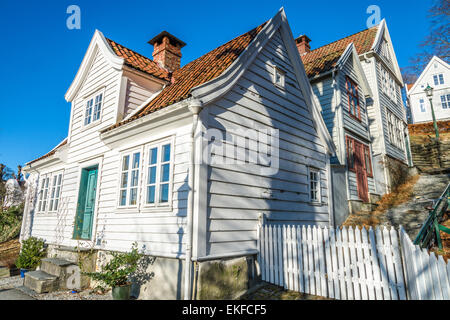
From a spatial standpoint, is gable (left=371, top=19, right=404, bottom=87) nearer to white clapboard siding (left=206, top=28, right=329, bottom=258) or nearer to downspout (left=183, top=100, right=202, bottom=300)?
white clapboard siding (left=206, top=28, right=329, bottom=258)

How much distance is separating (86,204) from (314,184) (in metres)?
7.75

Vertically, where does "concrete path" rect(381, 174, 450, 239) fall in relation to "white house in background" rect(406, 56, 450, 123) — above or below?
below

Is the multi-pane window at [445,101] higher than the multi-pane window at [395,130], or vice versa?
the multi-pane window at [445,101]

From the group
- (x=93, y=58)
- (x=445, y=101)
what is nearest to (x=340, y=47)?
(x=93, y=58)

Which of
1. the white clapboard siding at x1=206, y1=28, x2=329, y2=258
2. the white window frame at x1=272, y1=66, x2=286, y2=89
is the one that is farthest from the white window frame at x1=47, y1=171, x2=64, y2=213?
the white window frame at x1=272, y1=66, x2=286, y2=89

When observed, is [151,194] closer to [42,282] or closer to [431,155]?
[42,282]

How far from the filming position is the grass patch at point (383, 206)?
10214 millimetres

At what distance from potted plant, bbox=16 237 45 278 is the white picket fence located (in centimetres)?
838

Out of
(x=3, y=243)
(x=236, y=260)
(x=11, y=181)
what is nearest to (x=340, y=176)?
(x=236, y=260)

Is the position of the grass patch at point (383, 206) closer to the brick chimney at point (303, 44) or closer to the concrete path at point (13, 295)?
the concrete path at point (13, 295)

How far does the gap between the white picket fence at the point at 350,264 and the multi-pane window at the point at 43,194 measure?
9.74 metres

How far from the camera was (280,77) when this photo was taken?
843cm

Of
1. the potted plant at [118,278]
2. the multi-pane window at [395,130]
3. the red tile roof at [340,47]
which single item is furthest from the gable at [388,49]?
the potted plant at [118,278]

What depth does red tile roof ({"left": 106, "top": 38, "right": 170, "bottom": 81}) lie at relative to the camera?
9219 millimetres
